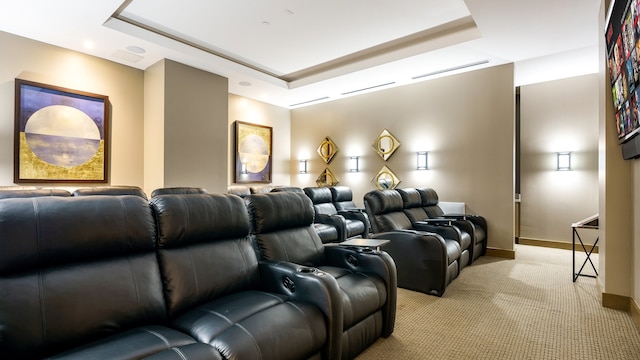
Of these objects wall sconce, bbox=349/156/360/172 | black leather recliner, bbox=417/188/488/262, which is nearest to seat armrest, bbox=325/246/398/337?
black leather recliner, bbox=417/188/488/262

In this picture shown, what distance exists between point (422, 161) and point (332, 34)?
2801mm

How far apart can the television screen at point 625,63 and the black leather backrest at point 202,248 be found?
8.86 feet

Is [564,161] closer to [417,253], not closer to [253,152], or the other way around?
[417,253]

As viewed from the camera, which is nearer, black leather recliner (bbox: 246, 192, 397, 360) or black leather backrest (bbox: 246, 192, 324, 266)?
black leather recliner (bbox: 246, 192, 397, 360)

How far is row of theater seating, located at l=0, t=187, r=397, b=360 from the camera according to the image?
4.19ft

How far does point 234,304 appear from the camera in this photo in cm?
169

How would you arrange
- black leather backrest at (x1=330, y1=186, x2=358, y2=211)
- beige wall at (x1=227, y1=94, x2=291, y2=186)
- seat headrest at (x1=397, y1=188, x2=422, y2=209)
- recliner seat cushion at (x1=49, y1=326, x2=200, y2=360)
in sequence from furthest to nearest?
beige wall at (x1=227, y1=94, x2=291, y2=186)
black leather backrest at (x1=330, y1=186, x2=358, y2=211)
seat headrest at (x1=397, y1=188, x2=422, y2=209)
recliner seat cushion at (x1=49, y1=326, x2=200, y2=360)

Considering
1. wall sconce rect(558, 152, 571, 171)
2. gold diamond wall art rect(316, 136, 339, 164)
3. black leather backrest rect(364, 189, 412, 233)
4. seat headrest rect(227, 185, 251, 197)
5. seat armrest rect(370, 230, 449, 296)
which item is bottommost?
seat armrest rect(370, 230, 449, 296)

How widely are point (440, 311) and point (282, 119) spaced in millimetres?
5898

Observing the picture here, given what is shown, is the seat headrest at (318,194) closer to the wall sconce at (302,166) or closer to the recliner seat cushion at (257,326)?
the wall sconce at (302,166)

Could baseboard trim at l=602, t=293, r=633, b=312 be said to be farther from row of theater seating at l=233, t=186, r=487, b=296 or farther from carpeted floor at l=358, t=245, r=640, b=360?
row of theater seating at l=233, t=186, r=487, b=296

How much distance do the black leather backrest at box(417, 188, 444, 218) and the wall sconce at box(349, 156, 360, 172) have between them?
183cm

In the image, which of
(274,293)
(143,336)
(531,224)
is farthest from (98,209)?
(531,224)

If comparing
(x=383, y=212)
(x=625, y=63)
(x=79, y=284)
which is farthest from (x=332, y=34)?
(x=79, y=284)
